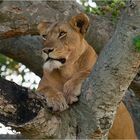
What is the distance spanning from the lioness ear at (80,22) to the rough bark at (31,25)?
2.24 ft

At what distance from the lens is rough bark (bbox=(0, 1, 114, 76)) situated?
206 inches

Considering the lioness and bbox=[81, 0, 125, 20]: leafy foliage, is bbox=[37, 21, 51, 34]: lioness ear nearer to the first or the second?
the lioness

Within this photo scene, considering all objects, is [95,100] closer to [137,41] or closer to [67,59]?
[137,41]

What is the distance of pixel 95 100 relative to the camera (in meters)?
3.82

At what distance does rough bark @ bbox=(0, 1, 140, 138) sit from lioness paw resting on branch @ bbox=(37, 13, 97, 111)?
443mm

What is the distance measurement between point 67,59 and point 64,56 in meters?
0.11

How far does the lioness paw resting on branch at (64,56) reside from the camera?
4.40m

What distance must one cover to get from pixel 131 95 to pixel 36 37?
1202 mm

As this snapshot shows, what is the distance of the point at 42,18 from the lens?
5492 mm

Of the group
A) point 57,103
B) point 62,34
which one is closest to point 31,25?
point 62,34

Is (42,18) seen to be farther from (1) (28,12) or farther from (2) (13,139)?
(2) (13,139)

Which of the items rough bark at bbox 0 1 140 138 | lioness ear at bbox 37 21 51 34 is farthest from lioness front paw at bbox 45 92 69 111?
lioness ear at bbox 37 21 51 34

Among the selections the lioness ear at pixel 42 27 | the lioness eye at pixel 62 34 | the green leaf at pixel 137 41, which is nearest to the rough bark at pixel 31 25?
the lioness ear at pixel 42 27

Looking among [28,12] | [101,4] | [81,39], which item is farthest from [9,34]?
[101,4]
